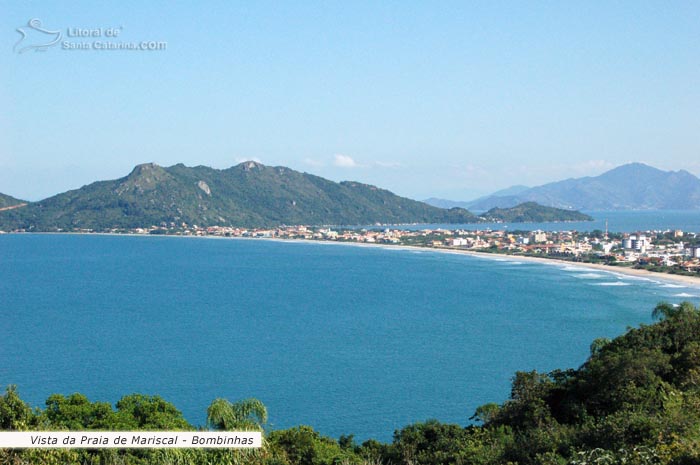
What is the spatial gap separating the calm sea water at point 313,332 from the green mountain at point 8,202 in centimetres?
8024

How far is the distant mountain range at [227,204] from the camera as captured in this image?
12380 centimetres

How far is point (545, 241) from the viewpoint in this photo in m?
89.1

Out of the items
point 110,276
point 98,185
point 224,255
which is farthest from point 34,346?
point 98,185

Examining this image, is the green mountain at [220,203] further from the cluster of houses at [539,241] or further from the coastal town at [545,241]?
the cluster of houses at [539,241]

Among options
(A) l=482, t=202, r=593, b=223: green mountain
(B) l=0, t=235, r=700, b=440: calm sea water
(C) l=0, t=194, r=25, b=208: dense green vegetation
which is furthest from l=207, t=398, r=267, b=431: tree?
(A) l=482, t=202, r=593, b=223: green mountain

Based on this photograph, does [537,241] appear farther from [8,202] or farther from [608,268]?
[8,202]

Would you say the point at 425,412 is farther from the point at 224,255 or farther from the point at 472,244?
the point at 472,244

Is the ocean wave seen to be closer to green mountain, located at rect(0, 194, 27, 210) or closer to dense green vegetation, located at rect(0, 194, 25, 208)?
green mountain, located at rect(0, 194, 27, 210)

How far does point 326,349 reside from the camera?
28.0 metres

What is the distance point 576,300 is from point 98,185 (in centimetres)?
12130

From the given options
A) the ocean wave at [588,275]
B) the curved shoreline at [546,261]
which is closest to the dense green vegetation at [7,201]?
the curved shoreline at [546,261]

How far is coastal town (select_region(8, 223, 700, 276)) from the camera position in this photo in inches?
2589

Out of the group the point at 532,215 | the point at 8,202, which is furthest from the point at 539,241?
the point at 8,202

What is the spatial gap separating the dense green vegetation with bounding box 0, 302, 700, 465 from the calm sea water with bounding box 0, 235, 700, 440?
4886 millimetres
